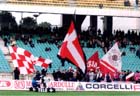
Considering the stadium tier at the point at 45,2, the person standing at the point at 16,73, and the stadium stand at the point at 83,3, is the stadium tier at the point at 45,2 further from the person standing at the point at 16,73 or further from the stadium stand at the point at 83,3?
the person standing at the point at 16,73

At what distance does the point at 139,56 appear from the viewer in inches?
1806

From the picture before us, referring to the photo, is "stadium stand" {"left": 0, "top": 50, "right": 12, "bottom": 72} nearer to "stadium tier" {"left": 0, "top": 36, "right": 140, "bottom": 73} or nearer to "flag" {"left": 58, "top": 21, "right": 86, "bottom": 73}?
"stadium tier" {"left": 0, "top": 36, "right": 140, "bottom": 73}

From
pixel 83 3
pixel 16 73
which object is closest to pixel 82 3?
pixel 83 3

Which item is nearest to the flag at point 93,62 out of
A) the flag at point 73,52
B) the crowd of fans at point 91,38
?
the flag at point 73,52

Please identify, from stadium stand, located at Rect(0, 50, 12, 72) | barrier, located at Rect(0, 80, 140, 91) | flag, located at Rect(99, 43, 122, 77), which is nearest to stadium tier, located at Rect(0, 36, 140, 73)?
stadium stand, located at Rect(0, 50, 12, 72)

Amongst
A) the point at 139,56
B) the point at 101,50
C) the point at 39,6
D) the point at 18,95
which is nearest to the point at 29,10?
the point at 39,6

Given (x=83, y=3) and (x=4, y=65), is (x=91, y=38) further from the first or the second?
(x=4, y=65)

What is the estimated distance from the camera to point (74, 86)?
31.7 meters

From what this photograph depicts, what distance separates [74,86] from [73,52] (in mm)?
9479

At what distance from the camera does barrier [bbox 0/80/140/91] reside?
1212 inches

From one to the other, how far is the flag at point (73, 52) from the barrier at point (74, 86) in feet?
25.4

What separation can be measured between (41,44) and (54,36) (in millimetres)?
1392

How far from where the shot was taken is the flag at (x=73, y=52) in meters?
21.9

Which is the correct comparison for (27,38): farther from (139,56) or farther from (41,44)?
(139,56)
